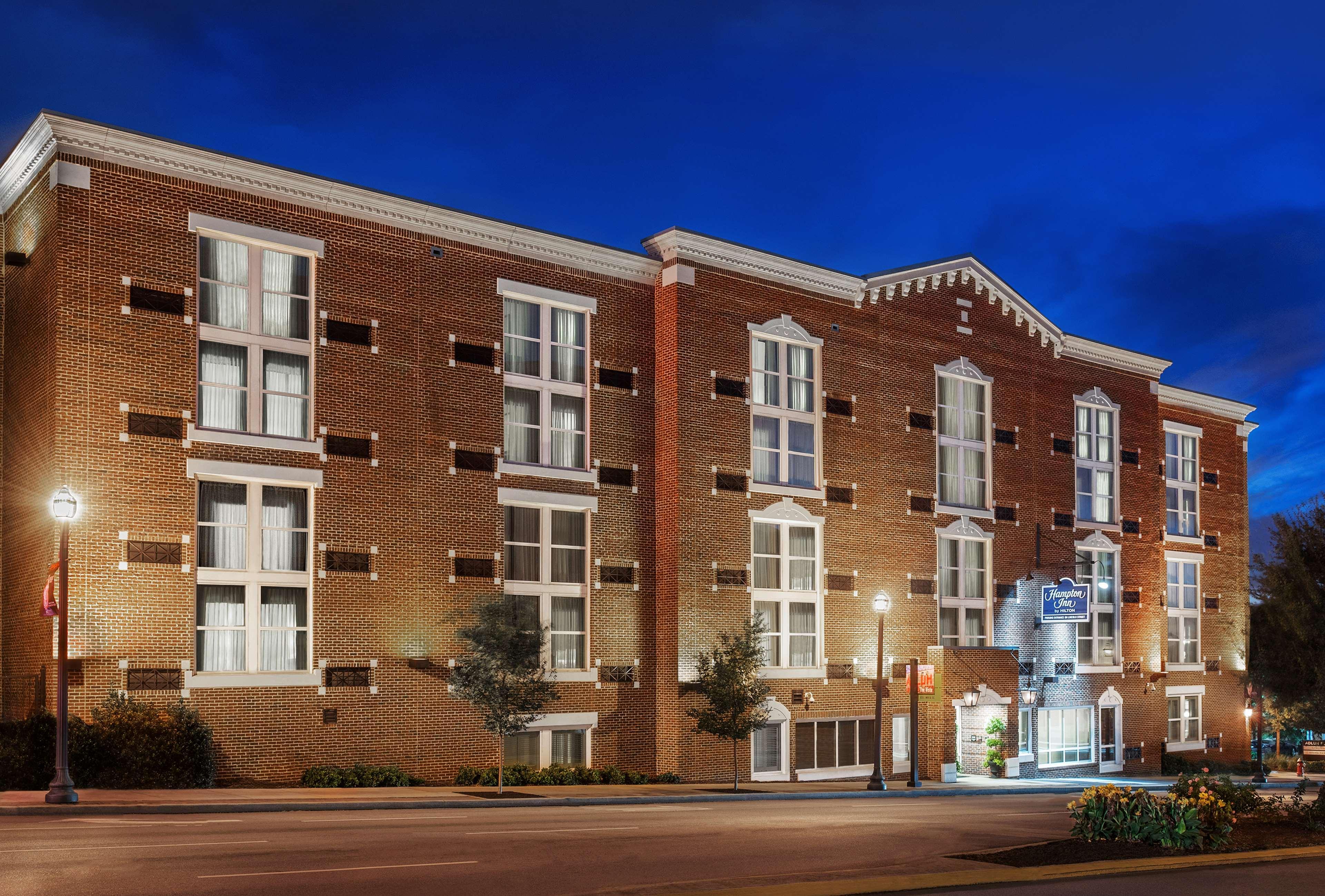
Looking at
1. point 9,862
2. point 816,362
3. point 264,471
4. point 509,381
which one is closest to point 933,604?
point 816,362

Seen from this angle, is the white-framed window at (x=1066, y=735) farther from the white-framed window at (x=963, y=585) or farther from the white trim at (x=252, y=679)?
the white trim at (x=252, y=679)

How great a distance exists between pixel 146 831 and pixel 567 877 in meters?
6.87

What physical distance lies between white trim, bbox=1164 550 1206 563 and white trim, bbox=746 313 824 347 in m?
22.3

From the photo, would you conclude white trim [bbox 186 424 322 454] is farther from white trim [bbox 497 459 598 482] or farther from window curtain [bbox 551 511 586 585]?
window curtain [bbox 551 511 586 585]

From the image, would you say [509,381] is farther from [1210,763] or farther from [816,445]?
[1210,763]

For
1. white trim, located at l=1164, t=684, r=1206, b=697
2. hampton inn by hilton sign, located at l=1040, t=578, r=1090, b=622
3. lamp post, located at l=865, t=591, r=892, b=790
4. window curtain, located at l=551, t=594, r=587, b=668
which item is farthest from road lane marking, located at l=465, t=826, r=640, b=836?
white trim, located at l=1164, t=684, r=1206, b=697

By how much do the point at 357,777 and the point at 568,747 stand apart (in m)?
6.35

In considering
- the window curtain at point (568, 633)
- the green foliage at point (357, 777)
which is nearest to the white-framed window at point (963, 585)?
the window curtain at point (568, 633)

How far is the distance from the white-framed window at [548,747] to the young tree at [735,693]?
3025mm

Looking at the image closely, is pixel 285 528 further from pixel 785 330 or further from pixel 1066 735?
pixel 1066 735

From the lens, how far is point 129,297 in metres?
27.1

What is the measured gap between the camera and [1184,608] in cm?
5369

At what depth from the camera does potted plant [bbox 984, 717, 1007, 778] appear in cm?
4106

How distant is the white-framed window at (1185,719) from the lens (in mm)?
51719
